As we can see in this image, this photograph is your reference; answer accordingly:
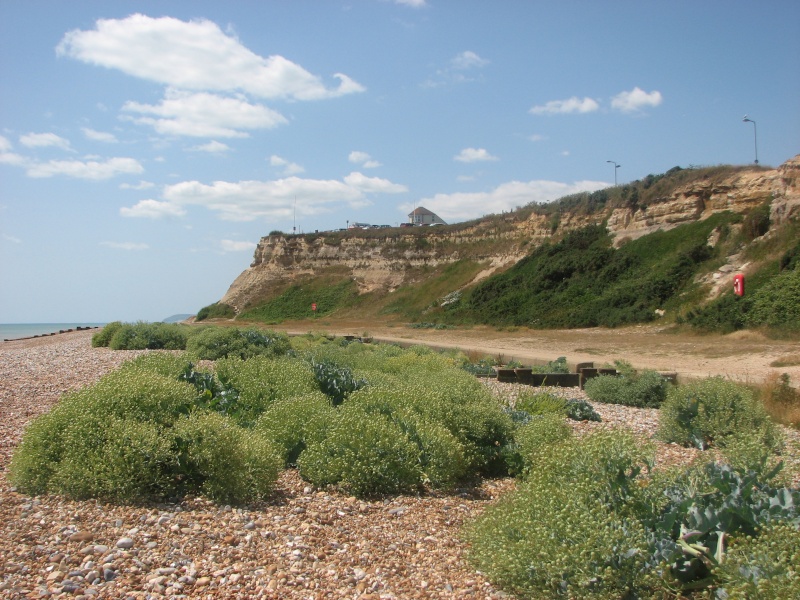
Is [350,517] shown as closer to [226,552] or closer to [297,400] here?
[226,552]

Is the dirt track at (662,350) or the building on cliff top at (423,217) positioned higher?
the building on cliff top at (423,217)

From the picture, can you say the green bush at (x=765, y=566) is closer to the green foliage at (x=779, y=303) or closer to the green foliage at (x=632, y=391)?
the green foliage at (x=632, y=391)

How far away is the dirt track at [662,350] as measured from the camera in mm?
17688

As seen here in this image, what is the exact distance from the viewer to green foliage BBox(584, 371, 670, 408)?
1197 centimetres

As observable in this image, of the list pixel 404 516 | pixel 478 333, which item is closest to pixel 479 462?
pixel 404 516

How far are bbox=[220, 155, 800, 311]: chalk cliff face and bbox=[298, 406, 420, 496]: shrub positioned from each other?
30724 mm

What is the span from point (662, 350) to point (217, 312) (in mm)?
49259

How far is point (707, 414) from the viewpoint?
8.32 meters

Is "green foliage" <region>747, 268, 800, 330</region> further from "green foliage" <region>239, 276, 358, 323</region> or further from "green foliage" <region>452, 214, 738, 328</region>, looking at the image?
"green foliage" <region>239, 276, 358, 323</region>

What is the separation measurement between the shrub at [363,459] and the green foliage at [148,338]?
14080mm

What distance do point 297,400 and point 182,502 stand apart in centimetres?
208

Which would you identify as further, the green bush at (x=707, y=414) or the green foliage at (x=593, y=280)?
the green foliage at (x=593, y=280)

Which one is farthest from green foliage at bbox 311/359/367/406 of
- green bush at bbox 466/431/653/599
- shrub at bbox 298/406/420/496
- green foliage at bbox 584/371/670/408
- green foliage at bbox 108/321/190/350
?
green foliage at bbox 108/321/190/350

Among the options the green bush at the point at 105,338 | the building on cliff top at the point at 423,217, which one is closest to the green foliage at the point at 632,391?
the green bush at the point at 105,338
